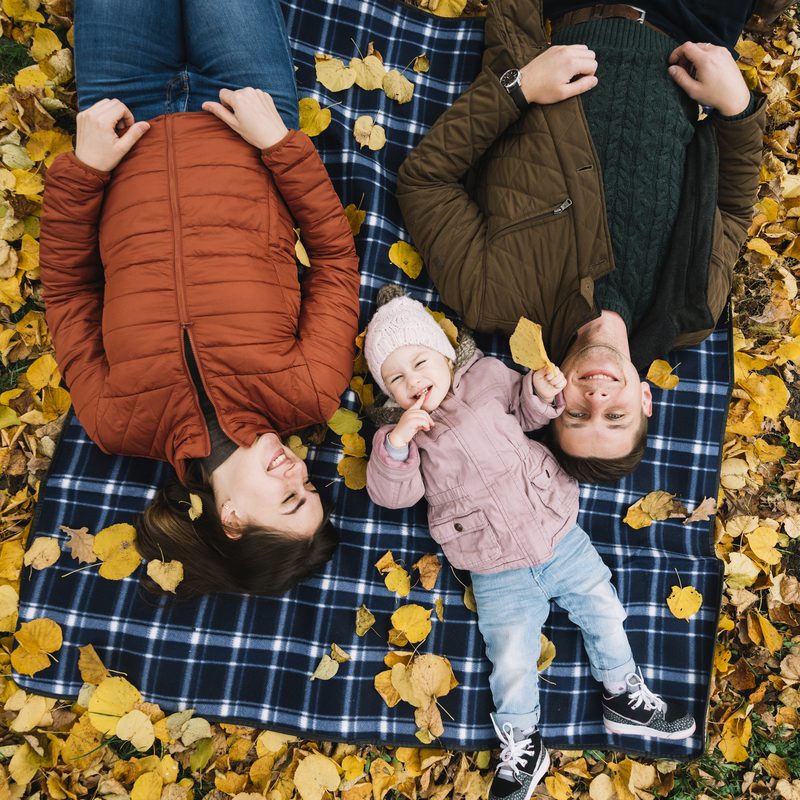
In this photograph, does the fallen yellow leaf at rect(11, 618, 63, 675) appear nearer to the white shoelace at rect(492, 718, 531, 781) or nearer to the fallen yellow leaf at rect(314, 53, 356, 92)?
the white shoelace at rect(492, 718, 531, 781)

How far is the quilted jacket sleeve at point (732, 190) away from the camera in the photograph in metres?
2.51

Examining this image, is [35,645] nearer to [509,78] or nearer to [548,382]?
[548,382]

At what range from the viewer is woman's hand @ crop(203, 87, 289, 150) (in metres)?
2.31

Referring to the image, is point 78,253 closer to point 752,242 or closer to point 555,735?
point 555,735

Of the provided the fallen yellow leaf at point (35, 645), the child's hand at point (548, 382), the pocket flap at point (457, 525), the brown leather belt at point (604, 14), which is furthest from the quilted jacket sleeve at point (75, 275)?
the brown leather belt at point (604, 14)

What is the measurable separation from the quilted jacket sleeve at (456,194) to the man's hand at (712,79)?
2.25 ft

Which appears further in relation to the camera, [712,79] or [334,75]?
[334,75]

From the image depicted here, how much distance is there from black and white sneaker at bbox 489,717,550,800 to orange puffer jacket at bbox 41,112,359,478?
56.1 inches

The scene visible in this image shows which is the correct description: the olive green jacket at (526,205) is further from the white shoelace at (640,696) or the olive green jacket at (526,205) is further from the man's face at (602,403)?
the white shoelace at (640,696)

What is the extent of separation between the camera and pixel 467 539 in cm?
250

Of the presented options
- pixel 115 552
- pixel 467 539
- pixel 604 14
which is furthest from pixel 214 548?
pixel 604 14

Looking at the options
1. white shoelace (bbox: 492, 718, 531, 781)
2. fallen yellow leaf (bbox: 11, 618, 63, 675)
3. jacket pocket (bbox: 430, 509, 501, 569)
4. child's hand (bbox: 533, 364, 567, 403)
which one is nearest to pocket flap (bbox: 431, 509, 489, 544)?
jacket pocket (bbox: 430, 509, 501, 569)

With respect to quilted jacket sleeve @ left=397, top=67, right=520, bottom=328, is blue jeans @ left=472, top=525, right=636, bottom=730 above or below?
below

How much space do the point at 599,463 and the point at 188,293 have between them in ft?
5.29
